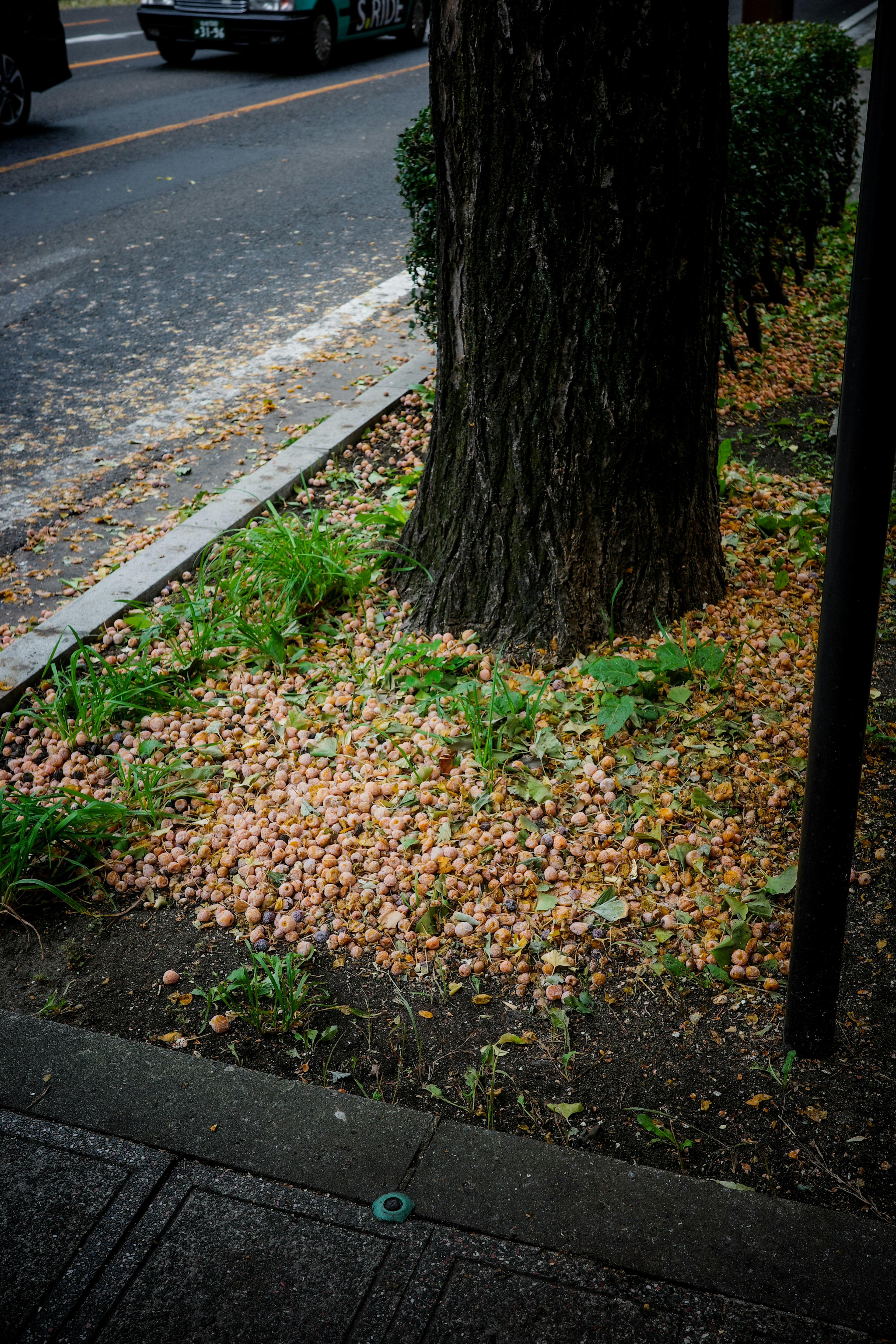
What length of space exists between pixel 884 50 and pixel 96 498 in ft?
13.2

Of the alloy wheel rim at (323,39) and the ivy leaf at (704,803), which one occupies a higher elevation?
the alloy wheel rim at (323,39)

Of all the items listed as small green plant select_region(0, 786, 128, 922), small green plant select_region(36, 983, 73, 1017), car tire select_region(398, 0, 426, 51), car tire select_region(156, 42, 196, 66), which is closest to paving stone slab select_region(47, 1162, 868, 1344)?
small green plant select_region(36, 983, 73, 1017)

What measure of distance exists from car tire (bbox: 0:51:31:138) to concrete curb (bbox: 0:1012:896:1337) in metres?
11.7

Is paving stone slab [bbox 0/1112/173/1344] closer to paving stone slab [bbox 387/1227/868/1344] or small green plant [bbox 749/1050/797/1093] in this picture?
paving stone slab [bbox 387/1227/868/1344]

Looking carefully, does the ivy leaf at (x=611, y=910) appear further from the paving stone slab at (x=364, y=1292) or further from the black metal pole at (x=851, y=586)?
the paving stone slab at (x=364, y=1292)

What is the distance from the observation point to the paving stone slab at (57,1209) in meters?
1.62

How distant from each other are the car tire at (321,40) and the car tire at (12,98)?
4424 mm

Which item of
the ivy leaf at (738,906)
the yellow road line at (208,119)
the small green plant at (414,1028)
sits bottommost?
the small green plant at (414,1028)

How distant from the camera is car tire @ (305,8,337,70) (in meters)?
13.8

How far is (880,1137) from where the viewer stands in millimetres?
1915

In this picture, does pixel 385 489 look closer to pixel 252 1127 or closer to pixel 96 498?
pixel 96 498

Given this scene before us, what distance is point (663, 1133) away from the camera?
1949 mm

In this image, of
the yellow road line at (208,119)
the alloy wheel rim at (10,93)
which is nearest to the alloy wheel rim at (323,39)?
the yellow road line at (208,119)

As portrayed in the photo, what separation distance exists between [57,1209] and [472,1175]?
0.74m
